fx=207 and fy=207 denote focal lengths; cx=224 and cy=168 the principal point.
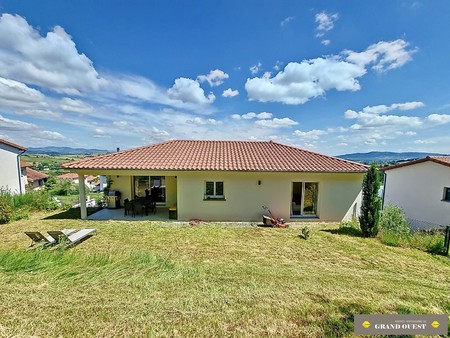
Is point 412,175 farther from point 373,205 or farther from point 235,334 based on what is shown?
point 235,334

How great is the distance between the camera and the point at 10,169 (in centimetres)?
2077

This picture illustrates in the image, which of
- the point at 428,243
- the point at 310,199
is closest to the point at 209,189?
the point at 310,199

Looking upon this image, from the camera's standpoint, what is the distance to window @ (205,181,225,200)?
13156 mm

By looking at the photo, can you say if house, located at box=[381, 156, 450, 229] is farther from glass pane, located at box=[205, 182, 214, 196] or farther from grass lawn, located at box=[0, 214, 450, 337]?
glass pane, located at box=[205, 182, 214, 196]

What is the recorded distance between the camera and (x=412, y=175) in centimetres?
1819

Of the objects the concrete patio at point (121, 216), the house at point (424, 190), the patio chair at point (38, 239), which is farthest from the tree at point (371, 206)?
the patio chair at point (38, 239)

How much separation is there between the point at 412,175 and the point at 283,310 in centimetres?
2107

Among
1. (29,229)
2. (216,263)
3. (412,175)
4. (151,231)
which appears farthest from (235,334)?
(412,175)

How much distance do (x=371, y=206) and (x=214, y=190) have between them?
Result: 8617 millimetres

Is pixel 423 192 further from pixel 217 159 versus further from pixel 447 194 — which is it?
pixel 217 159

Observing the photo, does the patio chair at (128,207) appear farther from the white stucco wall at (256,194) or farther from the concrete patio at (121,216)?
the white stucco wall at (256,194)

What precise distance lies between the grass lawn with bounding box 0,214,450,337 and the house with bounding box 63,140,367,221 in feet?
14.2

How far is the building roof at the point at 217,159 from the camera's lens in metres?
12.4

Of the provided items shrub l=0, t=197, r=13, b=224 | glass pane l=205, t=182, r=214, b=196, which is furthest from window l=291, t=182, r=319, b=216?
shrub l=0, t=197, r=13, b=224
